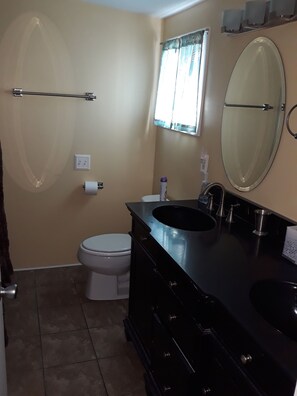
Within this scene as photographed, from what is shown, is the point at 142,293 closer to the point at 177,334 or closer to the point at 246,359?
the point at 177,334

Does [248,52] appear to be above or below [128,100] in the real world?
above

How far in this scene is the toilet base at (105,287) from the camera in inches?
107

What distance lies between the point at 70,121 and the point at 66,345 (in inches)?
65.8

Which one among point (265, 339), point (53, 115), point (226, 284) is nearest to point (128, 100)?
point (53, 115)

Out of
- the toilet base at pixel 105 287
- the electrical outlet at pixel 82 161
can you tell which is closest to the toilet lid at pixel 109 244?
the toilet base at pixel 105 287

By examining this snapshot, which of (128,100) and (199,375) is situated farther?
Answer: (128,100)

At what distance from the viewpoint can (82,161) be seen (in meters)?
3.04

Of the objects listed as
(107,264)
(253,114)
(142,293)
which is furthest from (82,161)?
(253,114)

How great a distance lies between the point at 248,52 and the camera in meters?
1.91

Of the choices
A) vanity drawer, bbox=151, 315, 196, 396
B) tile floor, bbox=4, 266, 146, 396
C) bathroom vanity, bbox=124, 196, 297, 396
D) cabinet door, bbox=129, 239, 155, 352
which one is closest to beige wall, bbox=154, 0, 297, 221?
bathroom vanity, bbox=124, 196, 297, 396

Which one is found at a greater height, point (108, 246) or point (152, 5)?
point (152, 5)

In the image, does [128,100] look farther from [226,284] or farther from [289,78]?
[226,284]

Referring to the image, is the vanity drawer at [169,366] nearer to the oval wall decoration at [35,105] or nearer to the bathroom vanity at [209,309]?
the bathroom vanity at [209,309]

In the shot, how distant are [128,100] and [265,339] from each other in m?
2.45
